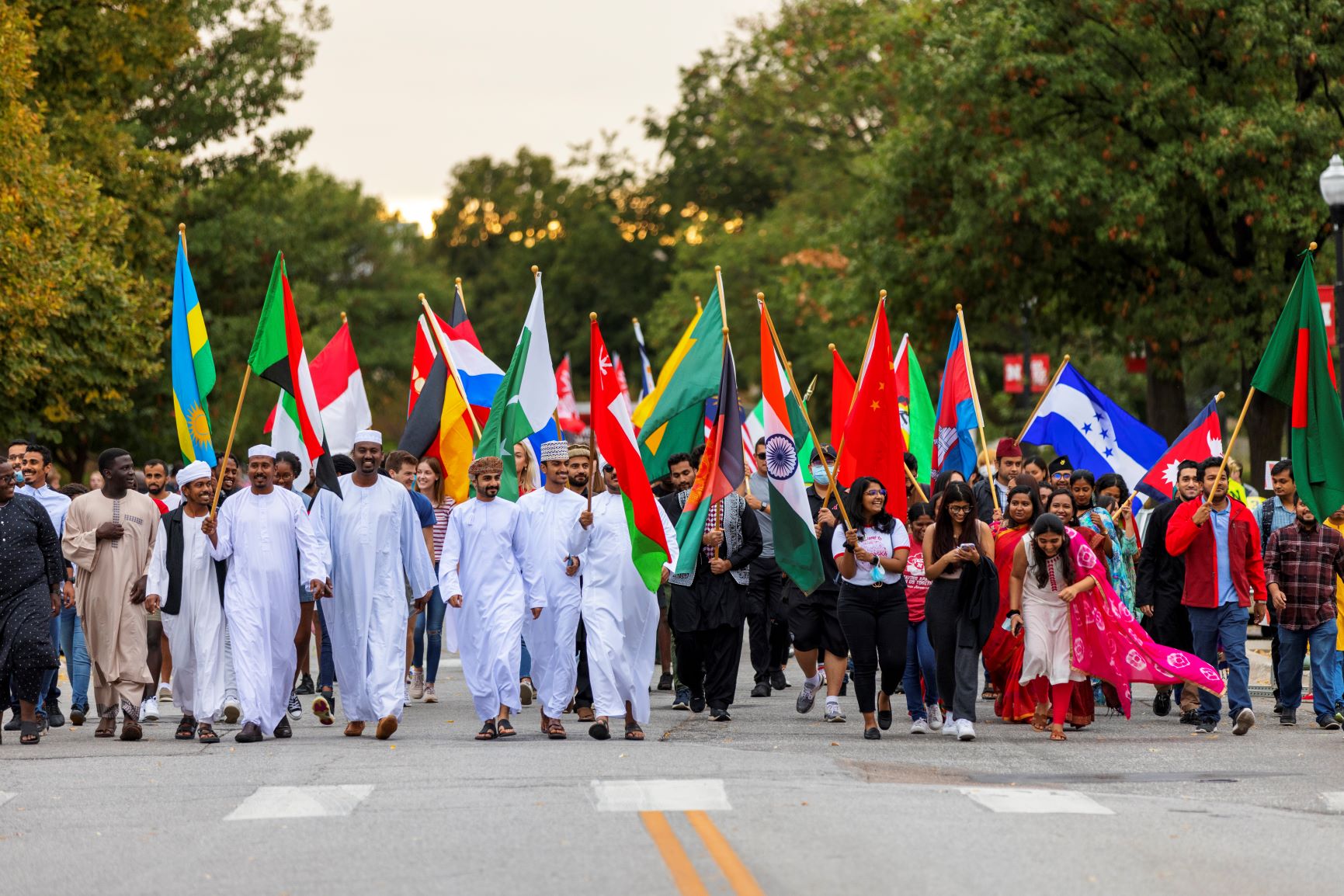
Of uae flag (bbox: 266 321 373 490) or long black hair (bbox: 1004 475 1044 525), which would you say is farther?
uae flag (bbox: 266 321 373 490)

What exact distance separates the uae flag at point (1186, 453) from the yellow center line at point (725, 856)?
8253mm

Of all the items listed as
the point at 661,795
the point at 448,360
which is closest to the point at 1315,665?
the point at 661,795

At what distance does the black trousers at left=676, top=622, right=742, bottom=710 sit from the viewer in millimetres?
14781

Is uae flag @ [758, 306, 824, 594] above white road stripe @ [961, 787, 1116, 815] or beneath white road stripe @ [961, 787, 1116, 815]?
above

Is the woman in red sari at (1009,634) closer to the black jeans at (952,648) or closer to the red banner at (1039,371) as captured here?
the black jeans at (952,648)

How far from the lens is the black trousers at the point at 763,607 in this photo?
1705cm

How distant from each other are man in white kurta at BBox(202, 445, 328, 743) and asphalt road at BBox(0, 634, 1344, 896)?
43cm

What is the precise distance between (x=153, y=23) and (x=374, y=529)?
26.0 m

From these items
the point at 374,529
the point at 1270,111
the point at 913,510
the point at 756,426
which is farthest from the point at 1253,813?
the point at 1270,111

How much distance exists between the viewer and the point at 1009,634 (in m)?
15.1

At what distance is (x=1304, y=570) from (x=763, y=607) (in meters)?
4.59

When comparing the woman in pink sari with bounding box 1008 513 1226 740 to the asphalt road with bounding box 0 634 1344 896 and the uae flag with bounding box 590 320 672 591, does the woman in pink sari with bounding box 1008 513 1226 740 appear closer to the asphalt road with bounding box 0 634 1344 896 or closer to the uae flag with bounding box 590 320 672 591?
the asphalt road with bounding box 0 634 1344 896

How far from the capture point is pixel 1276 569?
1448cm

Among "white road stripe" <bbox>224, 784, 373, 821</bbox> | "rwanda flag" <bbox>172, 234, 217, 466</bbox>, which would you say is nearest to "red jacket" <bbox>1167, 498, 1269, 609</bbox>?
"white road stripe" <bbox>224, 784, 373, 821</bbox>
